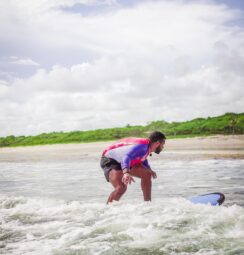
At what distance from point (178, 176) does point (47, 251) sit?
8.47 m

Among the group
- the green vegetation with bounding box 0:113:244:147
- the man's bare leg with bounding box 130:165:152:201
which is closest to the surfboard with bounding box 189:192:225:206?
the man's bare leg with bounding box 130:165:152:201

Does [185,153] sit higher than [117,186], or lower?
lower

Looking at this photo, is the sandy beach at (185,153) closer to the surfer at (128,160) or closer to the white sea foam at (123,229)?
the surfer at (128,160)

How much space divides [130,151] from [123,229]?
152 cm

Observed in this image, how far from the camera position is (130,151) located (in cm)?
645

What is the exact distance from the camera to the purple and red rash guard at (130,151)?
21.0 feet

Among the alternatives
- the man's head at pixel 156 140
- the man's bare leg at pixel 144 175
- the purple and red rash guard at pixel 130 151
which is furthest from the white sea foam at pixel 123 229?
the man's head at pixel 156 140

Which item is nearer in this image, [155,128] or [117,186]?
[117,186]

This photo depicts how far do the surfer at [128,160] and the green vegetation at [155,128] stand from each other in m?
39.2

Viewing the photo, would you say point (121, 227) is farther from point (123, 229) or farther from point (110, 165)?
point (110, 165)

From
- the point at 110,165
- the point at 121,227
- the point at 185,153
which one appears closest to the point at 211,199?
the point at 110,165

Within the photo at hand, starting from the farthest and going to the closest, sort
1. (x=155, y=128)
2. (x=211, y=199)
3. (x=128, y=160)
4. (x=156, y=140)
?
(x=155, y=128) → (x=211, y=199) → (x=156, y=140) → (x=128, y=160)

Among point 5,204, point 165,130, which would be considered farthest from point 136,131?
point 5,204

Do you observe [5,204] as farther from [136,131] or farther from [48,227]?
[136,131]
